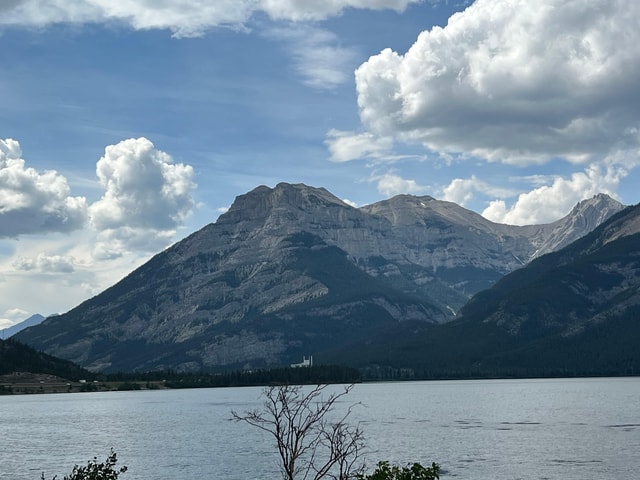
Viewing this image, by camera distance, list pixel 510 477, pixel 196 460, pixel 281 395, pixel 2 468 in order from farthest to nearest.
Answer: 1. pixel 196 460
2. pixel 2 468
3. pixel 510 477
4. pixel 281 395

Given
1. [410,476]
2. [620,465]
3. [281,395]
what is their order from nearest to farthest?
[281,395] → [410,476] → [620,465]

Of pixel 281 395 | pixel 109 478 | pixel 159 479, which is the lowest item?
pixel 159 479

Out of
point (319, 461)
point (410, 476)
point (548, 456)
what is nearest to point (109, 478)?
point (410, 476)

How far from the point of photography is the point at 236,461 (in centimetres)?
19212

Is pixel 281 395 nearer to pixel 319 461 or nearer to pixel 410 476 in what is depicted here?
pixel 410 476

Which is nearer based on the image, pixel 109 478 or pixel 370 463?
pixel 109 478

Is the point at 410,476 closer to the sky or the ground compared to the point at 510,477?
closer to the sky

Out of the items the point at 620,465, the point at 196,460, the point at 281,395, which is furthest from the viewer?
the point at 196,460

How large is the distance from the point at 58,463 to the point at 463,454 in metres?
93.1

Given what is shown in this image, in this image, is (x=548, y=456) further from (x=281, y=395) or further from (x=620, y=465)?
(x=281, y=395)

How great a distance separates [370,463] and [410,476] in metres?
114

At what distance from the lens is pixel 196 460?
19650 cm

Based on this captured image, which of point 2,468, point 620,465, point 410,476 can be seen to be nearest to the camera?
point 410,476

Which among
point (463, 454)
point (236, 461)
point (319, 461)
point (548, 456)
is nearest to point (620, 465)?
point (548, 456)
